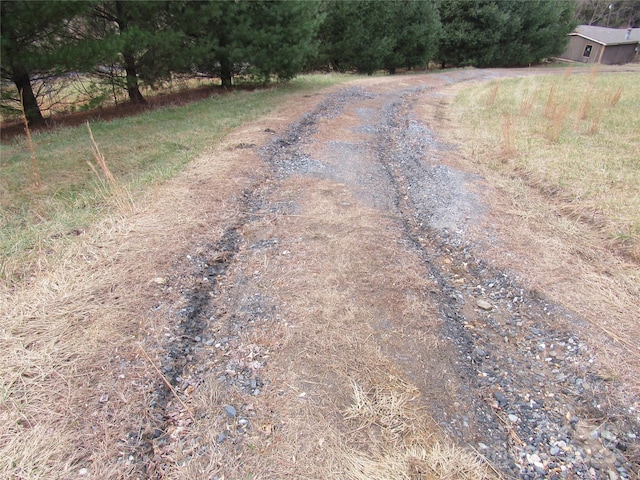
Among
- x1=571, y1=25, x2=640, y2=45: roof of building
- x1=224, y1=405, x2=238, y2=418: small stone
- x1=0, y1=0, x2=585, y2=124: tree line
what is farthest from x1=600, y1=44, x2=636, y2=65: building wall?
x1=224, y1=405, x2=238, y2=418: small stone

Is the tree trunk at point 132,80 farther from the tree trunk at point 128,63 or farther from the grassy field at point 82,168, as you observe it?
the grassy field at point 82,168

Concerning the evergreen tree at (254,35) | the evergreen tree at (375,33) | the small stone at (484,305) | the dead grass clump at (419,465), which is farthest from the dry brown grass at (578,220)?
the evergreen tree at (375,33)

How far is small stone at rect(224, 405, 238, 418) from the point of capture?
1845 mm

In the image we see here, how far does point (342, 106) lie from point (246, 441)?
7.85m

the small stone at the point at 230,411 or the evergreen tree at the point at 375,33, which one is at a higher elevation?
the evergreen tree at the point at 375,33

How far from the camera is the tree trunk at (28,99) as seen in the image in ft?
24.3

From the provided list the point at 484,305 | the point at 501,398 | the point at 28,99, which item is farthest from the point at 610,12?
the point at 501,398

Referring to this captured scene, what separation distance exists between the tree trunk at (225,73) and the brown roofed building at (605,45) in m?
29.4

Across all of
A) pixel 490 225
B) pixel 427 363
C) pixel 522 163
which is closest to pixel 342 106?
pixel 522 163

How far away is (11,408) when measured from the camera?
5.84ft

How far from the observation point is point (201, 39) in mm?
8922

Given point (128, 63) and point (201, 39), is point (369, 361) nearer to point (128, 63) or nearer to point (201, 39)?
point (128, 63)

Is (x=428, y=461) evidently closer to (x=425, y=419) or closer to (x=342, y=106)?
(x=425, y=419)

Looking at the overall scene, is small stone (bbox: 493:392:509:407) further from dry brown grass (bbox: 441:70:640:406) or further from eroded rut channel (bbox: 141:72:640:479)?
dry brown grass (bbox: 441:70:640:406)
